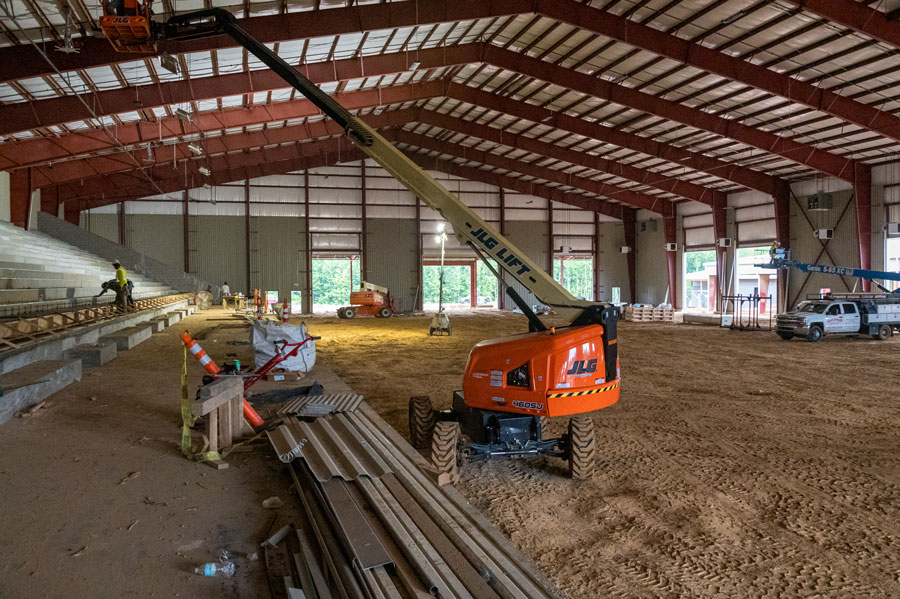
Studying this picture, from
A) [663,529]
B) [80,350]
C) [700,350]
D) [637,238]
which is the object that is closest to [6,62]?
[80,350]

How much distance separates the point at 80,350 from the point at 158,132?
12856 mm

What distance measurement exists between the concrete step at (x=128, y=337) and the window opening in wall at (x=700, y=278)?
108ft

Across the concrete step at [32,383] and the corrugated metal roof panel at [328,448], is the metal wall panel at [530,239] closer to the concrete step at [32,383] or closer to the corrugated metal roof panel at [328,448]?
the concrete step at [32,383]

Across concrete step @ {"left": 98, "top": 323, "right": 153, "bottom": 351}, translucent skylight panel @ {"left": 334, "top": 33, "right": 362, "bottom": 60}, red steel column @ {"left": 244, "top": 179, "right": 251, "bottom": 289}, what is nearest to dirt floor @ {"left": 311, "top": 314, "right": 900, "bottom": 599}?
concrete step @ {"left": 98, "top": 323, "right": 153, "bottom": 351}

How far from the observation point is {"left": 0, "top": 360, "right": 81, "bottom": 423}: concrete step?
636cm

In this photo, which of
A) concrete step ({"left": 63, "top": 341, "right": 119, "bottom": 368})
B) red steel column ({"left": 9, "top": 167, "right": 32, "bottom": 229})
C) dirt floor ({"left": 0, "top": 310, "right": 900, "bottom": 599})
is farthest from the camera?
red steel column ({"left": 9, "top": 167, "right": 32, "bottom": 229})

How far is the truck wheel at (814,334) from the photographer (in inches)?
712

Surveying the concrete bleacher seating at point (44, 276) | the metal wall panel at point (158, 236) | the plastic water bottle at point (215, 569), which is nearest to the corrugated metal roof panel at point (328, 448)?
the plastic water bottle at point (215, 569)

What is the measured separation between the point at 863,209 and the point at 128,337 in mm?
28576

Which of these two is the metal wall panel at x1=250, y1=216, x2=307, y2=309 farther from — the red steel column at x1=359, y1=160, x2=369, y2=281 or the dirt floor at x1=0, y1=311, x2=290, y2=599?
the dirt floor at x1=0, y1=311, x2=290, y2=599

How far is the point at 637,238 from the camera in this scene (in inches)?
1491

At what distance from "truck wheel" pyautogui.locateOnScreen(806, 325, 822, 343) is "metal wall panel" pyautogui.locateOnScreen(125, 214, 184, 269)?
32.2 meters

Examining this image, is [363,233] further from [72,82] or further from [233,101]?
[72,82]

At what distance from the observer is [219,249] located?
107 ft
